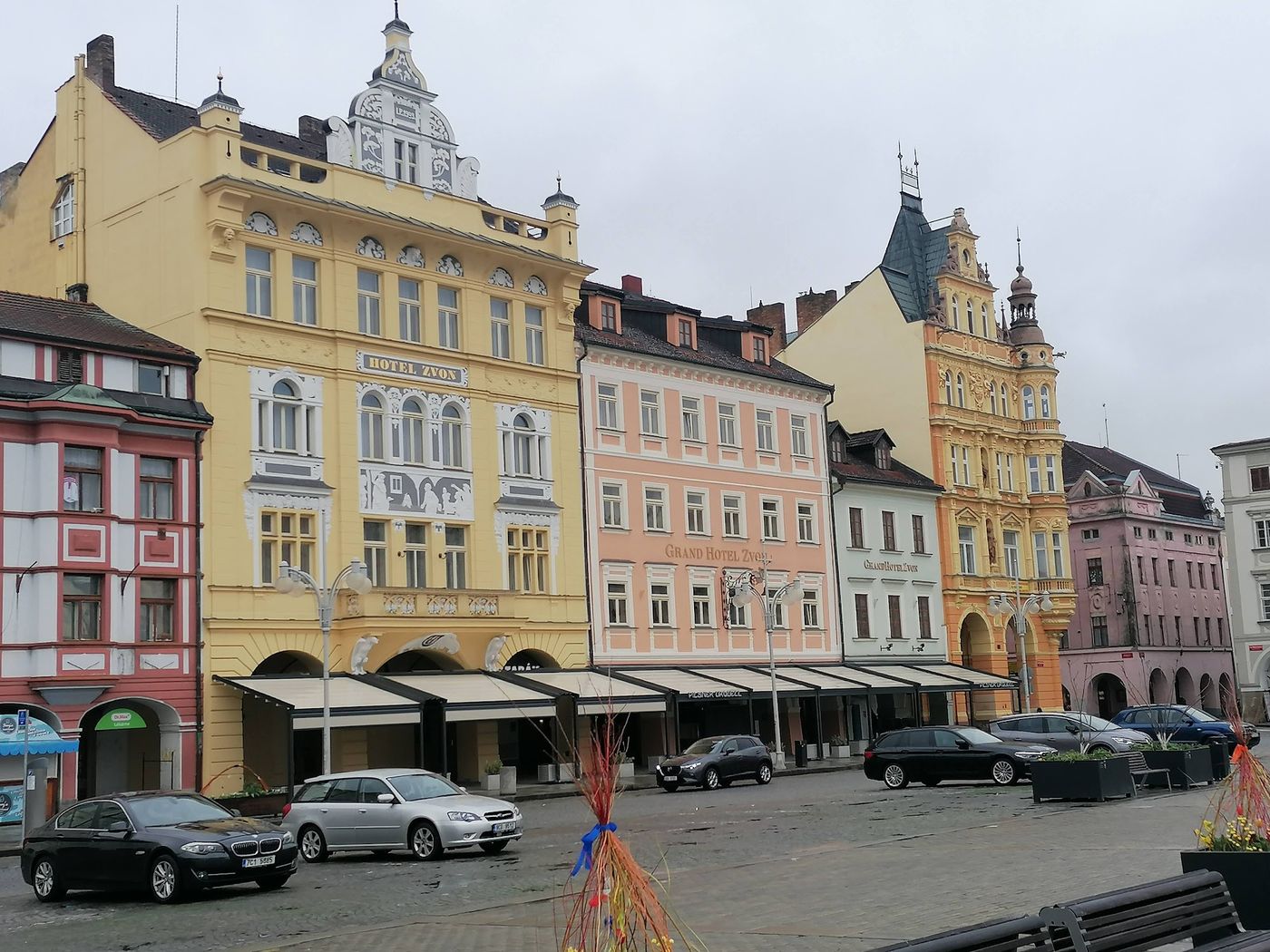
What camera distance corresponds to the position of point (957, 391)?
2645 inches

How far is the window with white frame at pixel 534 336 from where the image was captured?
160 feet

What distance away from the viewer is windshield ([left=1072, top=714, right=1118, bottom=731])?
126 feet

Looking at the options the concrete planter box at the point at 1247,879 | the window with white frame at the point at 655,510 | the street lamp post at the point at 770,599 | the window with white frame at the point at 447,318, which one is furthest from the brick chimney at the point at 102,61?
the concrete planter box at the point at 1247,879

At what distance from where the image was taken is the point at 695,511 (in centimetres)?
5434

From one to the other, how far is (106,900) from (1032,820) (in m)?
14.0

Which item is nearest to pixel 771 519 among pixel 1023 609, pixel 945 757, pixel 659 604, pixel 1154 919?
pixel 659 604

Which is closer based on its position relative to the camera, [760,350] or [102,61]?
[102,61]

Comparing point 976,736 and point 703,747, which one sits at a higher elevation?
point 976,736

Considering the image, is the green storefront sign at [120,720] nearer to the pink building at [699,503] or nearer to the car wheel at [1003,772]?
the pink building at [699,503]

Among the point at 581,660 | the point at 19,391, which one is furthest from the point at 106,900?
the point at 581,660

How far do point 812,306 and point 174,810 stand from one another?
181 feet

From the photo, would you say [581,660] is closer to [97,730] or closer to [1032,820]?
[97,730]

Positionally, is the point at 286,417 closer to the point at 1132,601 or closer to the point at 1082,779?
the point at 1082,779

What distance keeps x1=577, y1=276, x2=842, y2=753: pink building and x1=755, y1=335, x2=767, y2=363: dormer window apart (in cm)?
7
